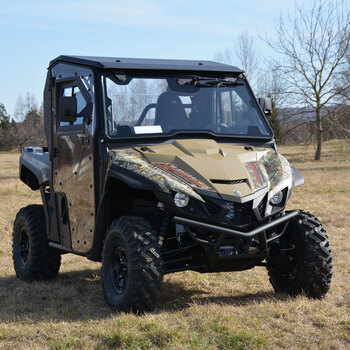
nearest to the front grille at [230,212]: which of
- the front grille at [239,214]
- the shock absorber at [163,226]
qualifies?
the front grille at [239,214]

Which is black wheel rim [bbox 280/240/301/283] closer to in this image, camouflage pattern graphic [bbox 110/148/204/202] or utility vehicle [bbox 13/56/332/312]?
utility vehicle [bbox 13/56/332/312]

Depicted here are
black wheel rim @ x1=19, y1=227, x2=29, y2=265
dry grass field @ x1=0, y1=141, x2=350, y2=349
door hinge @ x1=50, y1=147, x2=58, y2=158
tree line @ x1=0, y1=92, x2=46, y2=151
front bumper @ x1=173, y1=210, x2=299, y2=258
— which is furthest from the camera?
tree line @ x1=0, y1=92, x2=46, y2=151

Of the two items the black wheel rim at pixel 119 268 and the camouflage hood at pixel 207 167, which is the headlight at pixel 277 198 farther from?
the black wheel rim at pixel 119 268

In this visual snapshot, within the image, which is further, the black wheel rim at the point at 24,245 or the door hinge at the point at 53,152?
the black wheel rim at the point at 24,245

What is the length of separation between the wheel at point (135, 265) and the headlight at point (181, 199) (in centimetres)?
38

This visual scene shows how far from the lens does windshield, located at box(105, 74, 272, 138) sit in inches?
237

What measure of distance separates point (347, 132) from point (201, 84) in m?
27.8

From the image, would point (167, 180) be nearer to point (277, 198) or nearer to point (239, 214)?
point (239, 214)

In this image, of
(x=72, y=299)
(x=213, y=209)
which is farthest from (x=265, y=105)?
(x=72, y=299)

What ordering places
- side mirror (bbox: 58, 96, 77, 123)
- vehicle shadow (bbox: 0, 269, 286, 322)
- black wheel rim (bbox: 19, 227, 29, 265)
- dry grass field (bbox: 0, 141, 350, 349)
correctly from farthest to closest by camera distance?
black wheel rim (bbox: 19, 227, 29, 265), side mirror (bbox: 58, 96, 77, 123), vehicle shadow (bbox: 0, 269, 286, 322), dry grass field (bbox: 0, 141, 350, 349)

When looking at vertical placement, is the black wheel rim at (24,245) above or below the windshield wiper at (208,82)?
below

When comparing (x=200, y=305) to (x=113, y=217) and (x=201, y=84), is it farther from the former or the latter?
(x=201, y=84)

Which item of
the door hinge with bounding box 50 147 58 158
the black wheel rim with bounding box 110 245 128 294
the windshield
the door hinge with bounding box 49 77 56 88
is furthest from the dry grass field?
the door hinge with bounding box 49 77 56 88

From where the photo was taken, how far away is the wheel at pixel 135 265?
203 inches
